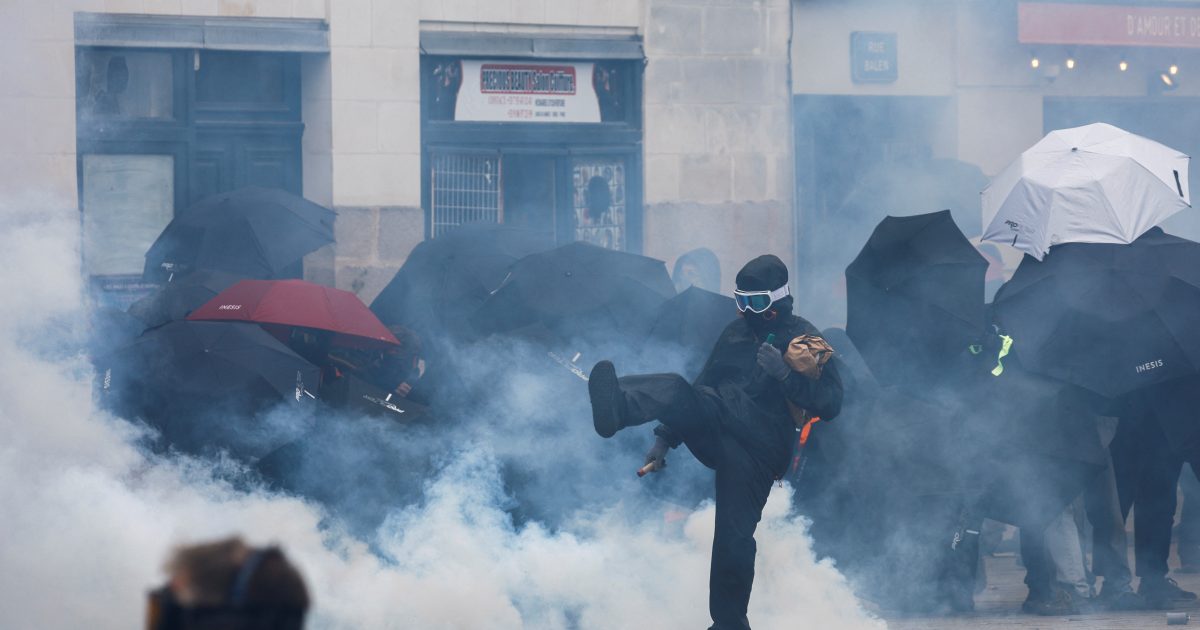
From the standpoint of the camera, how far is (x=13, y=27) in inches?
473

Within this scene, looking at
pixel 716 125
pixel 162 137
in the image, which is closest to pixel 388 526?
pixel 162 137

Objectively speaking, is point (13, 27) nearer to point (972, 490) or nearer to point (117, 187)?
point (117, 187)

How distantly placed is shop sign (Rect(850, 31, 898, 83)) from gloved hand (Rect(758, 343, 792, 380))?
7.30 metres

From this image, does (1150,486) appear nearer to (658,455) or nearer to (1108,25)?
(658,455)

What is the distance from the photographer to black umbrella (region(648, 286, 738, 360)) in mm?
8727

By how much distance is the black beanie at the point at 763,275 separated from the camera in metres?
7.21

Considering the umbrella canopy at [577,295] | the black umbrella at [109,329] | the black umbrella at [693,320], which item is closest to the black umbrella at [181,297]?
the black umbrella at [109,329]

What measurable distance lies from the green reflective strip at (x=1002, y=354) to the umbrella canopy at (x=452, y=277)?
114 inches

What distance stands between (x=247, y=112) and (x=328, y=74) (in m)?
0.73

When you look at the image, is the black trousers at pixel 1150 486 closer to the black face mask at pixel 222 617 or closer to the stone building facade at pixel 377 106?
the stone building facade at pixel 377 106

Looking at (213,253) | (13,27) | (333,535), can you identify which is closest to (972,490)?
(333,535)

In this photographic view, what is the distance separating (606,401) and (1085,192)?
3246 millimetres

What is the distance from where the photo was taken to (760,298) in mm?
7199

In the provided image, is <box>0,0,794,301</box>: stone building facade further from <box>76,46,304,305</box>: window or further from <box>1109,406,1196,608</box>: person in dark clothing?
<box>1109,406,1196,608</box>: person in dark clothing
